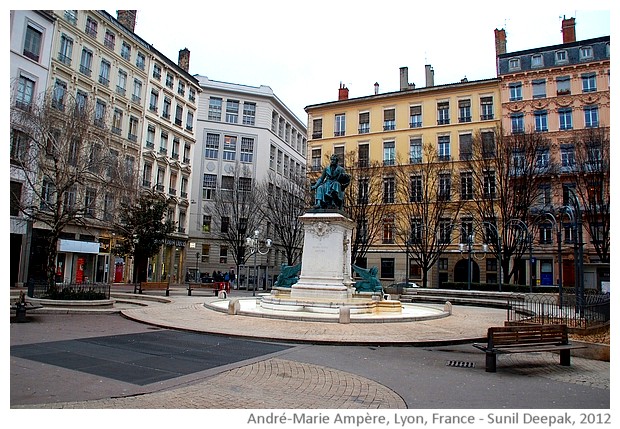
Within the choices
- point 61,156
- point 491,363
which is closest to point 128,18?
point 61,156

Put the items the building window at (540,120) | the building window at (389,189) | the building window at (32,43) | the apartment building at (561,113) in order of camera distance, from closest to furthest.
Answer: the building window at (32,43), the apartment building at (561,113), the building window at (389,189), the building window at (540,120)

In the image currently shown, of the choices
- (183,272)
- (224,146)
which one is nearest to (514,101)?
(224,146)

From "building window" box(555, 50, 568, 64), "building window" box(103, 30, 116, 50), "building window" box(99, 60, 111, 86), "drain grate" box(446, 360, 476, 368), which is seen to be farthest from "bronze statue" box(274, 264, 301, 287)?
"building window" box(555, 50, 568, 64)

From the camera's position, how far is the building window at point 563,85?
140 feet

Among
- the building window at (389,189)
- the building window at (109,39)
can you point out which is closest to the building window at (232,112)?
the building window at (109,39)

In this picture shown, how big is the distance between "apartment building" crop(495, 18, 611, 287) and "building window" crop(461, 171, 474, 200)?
570 cm

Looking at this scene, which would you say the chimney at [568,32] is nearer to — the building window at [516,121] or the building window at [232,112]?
the building window at [516,121]

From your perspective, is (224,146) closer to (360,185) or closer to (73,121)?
(360,185)

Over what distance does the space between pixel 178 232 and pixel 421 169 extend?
26.6m

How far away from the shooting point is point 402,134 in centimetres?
5072

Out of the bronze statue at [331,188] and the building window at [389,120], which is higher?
the building window at [389,120]

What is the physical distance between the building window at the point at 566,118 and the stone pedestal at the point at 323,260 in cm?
3352

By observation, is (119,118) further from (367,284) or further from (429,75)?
(429,75)

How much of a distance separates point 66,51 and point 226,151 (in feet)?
99.9
